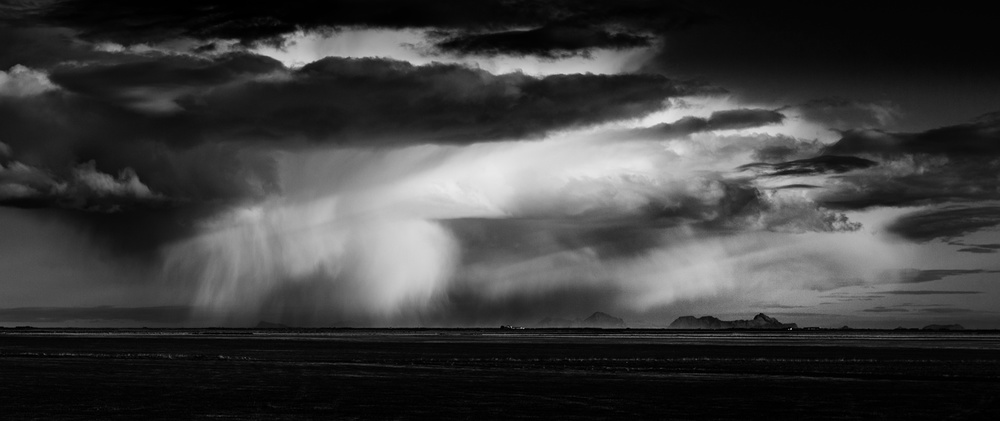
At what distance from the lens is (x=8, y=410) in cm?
3616

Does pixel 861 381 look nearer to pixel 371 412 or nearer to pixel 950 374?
pixel 950 374

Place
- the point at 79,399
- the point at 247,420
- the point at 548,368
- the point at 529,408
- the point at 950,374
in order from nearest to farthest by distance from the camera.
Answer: the point at 247,420 < the point at 529,408 < the point at 79,399 < the point at 950,374 < the point at 548,368

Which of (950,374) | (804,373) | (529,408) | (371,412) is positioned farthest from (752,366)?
(371,412)

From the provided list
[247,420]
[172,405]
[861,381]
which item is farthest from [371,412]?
[861,381]

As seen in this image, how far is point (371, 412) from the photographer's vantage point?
36.6 meters

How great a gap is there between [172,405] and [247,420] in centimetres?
717

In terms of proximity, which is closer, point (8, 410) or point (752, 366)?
point (8, 410)

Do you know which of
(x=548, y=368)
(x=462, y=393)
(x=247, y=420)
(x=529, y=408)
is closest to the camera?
(x=247, y=420)

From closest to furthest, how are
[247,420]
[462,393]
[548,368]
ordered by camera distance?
[247,420]
[462,393]
[548,368]

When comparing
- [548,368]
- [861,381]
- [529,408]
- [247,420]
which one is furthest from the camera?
[548,368]

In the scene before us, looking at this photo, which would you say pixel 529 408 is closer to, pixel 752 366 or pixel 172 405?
pixel 172 405

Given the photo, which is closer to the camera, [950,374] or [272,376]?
[272,376]

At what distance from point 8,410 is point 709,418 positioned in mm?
25688

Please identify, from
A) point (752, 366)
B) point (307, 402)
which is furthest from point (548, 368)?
point (307, 402)
